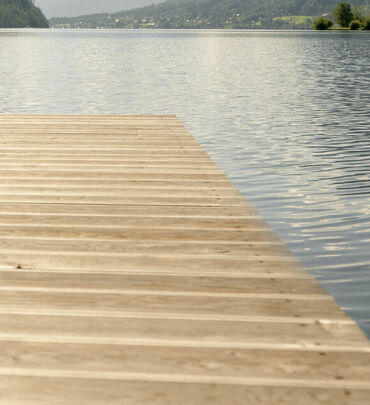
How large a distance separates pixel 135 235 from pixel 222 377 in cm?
145

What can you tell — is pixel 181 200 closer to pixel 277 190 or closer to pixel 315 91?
pixel 277 190

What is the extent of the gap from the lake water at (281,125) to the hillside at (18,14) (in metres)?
100

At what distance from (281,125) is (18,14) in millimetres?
125283

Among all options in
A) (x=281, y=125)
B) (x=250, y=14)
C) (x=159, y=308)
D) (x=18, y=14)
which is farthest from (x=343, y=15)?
(x=159, y=308)

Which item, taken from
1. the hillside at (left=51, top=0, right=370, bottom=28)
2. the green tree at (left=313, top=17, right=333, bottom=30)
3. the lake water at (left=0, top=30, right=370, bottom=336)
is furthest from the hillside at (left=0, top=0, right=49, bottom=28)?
the lake water at (left=0, top=30, right=370, bottom=336)

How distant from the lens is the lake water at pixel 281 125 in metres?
4.82

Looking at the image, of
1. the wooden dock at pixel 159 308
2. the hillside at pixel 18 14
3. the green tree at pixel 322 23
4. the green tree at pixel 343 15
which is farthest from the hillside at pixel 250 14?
the wooden dock at pixel 159 308

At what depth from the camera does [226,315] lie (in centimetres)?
220

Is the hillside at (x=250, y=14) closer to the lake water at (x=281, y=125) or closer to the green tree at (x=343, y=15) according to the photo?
the green tree at (x=343, y=15)

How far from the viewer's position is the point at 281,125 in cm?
1142

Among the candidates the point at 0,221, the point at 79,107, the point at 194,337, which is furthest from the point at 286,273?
the point at 79,107

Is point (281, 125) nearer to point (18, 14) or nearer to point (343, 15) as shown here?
point (343, 15)

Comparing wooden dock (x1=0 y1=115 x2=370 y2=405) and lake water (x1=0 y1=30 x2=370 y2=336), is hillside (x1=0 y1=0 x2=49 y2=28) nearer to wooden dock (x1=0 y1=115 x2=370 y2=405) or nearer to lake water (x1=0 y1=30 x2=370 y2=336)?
lake water (x1=0 y1=30 x2=370 y2=336)

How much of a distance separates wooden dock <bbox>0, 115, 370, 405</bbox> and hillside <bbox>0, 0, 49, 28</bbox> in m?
123
